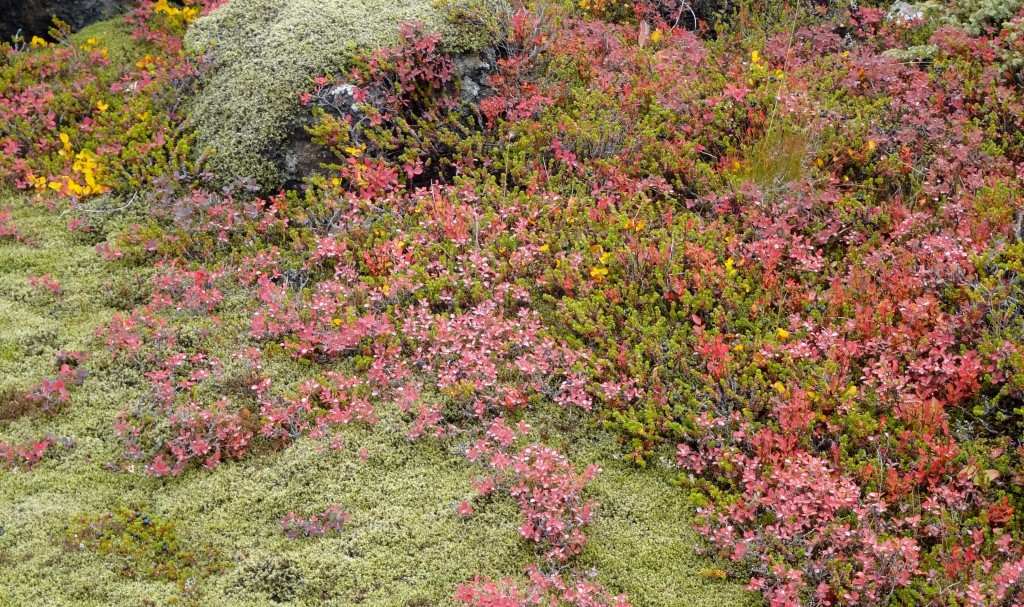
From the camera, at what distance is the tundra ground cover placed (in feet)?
15.8

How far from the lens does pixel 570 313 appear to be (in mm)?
6348

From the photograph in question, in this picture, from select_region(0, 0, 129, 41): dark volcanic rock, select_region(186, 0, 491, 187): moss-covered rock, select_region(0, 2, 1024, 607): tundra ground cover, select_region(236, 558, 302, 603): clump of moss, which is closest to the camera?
select_region(236, 558, 302, 603): clump of moss

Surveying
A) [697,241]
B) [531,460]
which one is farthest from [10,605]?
[697,241]

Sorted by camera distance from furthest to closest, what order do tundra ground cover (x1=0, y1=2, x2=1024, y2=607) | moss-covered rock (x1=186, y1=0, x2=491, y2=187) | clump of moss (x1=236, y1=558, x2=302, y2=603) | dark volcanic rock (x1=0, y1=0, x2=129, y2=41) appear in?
dark volcanic rock (x1=0, y1=0, x2=129, y2=41), moss-covered rock (x1=186, y1=0, x2=491, y2=187), tundra ground cover (x1=0, y1=2, x2=1024, y2=607), clump of moss (x1=236, y1=558, x2=302, y2=603)

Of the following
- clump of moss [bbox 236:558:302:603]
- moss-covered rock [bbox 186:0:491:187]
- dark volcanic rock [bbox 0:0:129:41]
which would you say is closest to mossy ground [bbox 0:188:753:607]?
clump of moss [bbox 236:558:302:603]

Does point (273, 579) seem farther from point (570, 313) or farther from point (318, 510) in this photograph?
point (570, 313)

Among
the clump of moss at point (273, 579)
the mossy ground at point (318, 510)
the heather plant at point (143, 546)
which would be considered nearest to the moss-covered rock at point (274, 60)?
the mossy ground at point (318, 510)

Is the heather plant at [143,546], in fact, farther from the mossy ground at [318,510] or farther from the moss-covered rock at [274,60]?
the moss-covered rock at [274,60]

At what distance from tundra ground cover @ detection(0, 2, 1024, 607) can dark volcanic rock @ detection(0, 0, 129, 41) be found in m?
1.19

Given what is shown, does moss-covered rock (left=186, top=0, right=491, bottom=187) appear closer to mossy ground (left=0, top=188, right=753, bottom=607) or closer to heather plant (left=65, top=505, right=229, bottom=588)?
mossy ground (left=0, top=188, right=753, bottom=607)

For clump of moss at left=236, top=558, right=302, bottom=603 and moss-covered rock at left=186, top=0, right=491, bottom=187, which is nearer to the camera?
clump of moss at left=236, top=558, right=302, bottom=603

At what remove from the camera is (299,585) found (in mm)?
4672

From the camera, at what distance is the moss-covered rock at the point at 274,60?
820 cm

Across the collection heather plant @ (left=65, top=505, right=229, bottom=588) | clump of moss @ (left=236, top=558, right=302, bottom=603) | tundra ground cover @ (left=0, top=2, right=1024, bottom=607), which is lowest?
heather plant @ (left=65, top=505, right=229, bottom=588)
